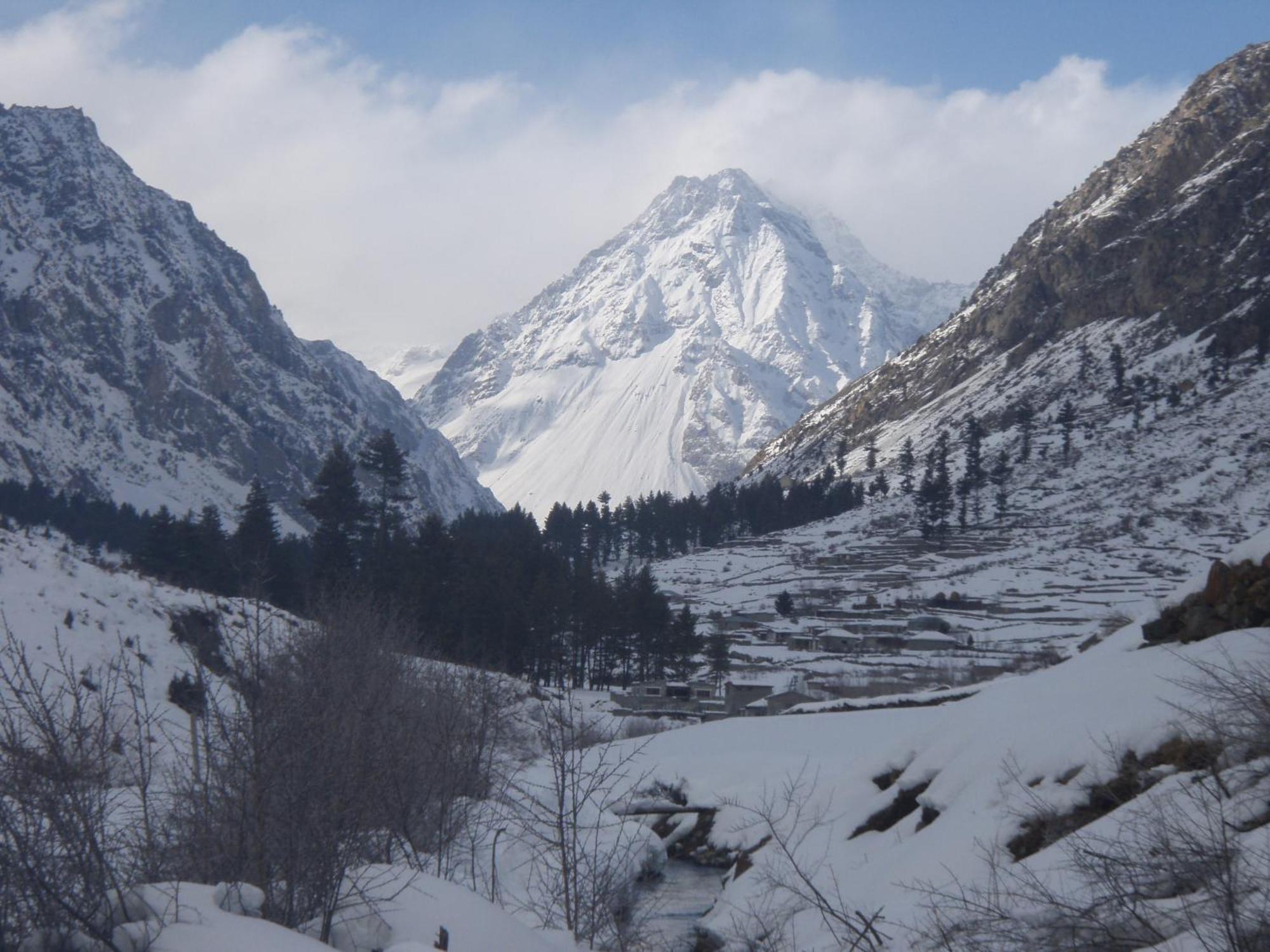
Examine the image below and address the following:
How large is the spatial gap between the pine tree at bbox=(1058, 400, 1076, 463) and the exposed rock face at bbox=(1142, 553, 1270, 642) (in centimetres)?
9587

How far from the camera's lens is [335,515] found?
59.8 meters

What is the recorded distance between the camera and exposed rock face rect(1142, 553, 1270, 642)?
13.2 m

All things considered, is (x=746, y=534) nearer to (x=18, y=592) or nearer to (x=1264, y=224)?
(x=1264, y=224)

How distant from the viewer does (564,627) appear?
58.9 meters

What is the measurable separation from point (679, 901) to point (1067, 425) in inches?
3919

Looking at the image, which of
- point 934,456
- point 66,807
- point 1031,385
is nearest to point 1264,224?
point 1031,385

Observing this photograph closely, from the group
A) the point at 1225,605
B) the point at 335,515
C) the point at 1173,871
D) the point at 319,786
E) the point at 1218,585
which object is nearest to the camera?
the point at 1173,871

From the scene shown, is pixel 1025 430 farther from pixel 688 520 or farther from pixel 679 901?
pixel 679 901

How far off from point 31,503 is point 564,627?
69459mm

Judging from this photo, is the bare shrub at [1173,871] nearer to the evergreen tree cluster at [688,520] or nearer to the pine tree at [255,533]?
the pine tree at [255,533]

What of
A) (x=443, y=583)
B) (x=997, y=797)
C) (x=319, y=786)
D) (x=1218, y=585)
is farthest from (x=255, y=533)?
(x=1218, y=585)

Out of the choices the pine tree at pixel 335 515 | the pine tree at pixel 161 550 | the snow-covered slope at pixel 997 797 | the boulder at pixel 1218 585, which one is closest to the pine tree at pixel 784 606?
the pine tree at pixel 335 515

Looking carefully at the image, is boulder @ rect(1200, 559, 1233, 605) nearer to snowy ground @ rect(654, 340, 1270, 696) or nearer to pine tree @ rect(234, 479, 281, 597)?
snowy ground @ rect(654, 340, 1270, 696)

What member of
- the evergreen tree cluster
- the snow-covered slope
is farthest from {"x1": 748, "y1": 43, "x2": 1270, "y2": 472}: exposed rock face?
the snow-covered slope
